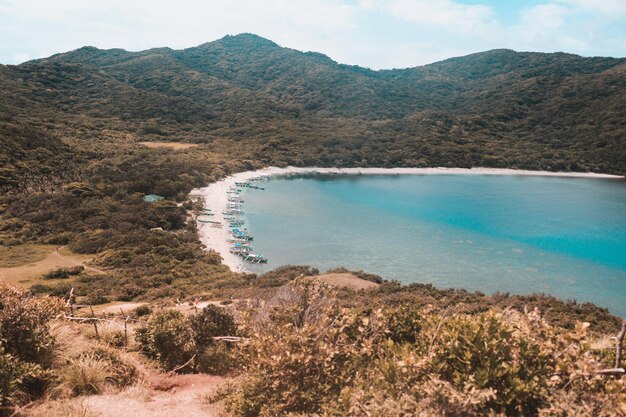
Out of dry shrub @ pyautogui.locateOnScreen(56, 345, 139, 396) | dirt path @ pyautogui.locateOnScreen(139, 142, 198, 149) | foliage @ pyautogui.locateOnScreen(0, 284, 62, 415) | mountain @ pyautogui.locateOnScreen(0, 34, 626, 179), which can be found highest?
mountain @ pyautogui.locateOnScreen(0, 34, 626, 179)

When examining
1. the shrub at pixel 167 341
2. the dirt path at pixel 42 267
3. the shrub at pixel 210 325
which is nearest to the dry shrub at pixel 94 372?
the shrub at pixel 167 341

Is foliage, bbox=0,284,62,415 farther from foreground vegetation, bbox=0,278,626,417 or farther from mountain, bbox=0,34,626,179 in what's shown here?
mountain, bbox=0,34,626,179

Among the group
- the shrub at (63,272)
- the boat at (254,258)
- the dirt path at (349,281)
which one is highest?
the dirt path at (349,281)

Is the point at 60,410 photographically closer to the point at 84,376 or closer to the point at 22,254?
the point at 84,376

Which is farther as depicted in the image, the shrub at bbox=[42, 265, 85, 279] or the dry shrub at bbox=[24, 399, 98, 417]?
the shrub at bbox=[42, 265, 85, 279]

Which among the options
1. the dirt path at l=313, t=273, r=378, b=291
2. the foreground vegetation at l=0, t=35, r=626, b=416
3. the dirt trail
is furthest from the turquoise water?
the dirt trail

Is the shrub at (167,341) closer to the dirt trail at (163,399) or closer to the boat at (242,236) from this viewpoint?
the dirt trail at (163,399)
